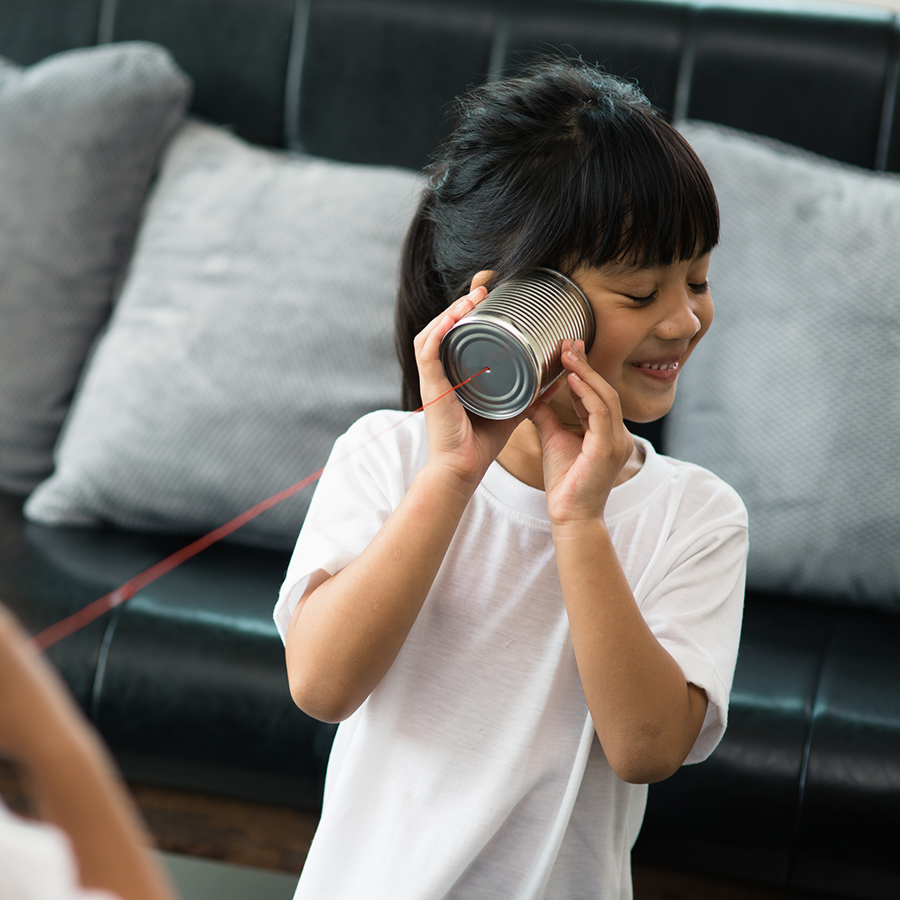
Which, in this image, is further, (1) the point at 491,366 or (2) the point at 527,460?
(2) the point at 527,460

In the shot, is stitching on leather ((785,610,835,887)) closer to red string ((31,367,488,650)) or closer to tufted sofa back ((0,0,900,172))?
red string ((31,367,488,650))

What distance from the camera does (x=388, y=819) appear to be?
0.80 m

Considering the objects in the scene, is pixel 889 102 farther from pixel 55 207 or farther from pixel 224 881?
pixel 224 881

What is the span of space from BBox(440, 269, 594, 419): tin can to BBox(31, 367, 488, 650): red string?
Answer: 0.42 m

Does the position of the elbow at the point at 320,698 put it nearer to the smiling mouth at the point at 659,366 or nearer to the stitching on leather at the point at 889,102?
the smiling mouth at the point at 659,366

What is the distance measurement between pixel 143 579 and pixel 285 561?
0.20 m

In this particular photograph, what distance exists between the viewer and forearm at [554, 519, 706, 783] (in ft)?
2.35

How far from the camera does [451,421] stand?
0.73 meters

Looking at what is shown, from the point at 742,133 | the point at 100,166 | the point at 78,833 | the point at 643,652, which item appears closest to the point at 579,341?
the point at 643,652

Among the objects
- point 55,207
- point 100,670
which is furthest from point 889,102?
point 100,670

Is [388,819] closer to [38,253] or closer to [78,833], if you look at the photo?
[78,833]

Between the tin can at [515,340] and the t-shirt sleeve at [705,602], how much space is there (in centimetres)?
20

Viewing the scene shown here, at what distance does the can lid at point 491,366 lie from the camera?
0.66m

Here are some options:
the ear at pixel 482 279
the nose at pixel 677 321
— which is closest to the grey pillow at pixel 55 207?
the ear at pixel 482 279
